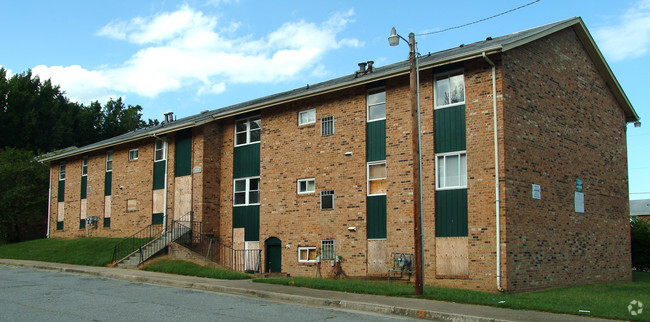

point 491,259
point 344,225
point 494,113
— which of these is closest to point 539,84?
point 494,113

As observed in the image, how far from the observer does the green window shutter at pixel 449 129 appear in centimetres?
1844

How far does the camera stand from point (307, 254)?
2280cm

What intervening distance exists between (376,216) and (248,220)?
711 cm

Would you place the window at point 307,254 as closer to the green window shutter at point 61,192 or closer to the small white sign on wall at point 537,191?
the small white sign on wall at point 537,191

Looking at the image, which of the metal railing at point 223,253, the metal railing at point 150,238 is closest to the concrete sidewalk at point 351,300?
the metal railing at point 150,238

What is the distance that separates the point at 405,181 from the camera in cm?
1978

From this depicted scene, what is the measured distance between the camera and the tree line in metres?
38.7

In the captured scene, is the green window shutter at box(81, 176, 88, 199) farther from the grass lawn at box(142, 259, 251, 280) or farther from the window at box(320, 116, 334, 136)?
the window at box(320, 116, 334, 136)

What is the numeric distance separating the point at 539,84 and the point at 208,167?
14.8m

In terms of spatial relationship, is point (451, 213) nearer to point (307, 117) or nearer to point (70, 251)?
point (307, 117)

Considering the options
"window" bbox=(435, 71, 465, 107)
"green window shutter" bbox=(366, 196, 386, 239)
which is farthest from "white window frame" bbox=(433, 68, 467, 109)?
"green window shutter" bbox=(366, 196, 386, 239)

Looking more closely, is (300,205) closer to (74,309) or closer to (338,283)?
(338,283)

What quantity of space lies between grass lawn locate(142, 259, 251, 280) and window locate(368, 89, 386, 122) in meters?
7.36

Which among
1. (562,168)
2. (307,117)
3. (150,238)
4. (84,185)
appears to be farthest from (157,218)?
(562,168)
